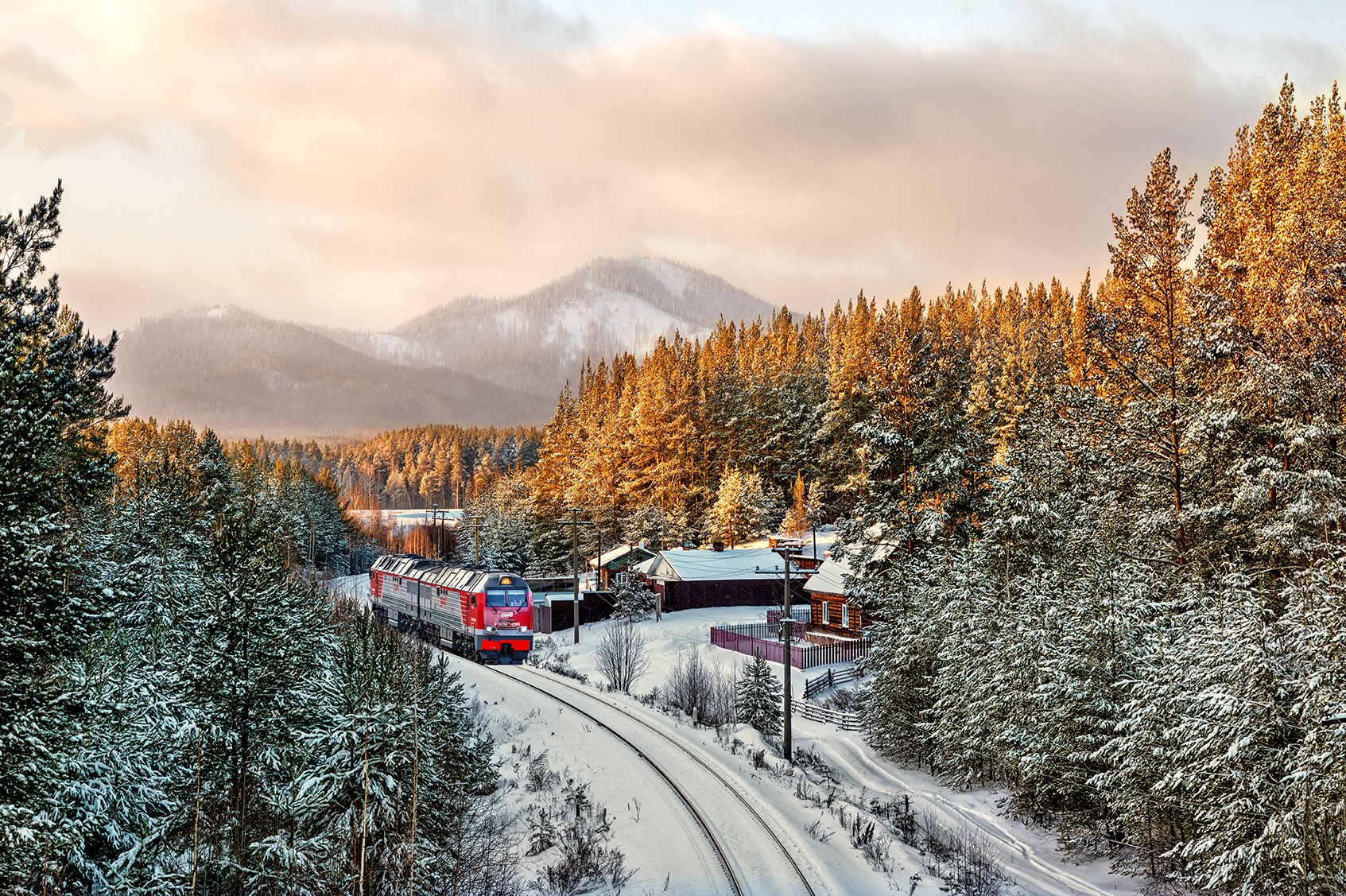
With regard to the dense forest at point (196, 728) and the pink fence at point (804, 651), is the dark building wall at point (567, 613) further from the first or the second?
the dense forest at point (196, 728)

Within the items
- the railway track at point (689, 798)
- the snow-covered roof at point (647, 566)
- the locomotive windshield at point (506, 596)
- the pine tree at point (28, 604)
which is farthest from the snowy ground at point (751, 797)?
the snow-covered roof at point (647, 566)

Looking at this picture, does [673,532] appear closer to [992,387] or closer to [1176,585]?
[992,387]

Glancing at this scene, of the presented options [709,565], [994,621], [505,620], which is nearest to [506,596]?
[505,620]

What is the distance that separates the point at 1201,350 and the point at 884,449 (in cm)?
1136

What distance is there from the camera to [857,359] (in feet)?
211

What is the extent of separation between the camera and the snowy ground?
15.0m

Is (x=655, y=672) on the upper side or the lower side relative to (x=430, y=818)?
lower

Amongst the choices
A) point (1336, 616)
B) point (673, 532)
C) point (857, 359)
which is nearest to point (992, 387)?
point (857, 359)

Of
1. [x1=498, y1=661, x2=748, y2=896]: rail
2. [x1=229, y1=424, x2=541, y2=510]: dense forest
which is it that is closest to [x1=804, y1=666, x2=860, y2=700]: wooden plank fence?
[x1=498, y1=661, x2=748, y2=896]: rail

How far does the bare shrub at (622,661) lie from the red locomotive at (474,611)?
4.35 meters

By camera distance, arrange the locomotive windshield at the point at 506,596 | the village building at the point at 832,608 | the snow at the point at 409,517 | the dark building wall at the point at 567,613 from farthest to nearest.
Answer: the snow at the point at 409,517
the dark building wall at the point at 567,613
the village building at the point at 832,608
the locomotive windshield at the point at 506,596

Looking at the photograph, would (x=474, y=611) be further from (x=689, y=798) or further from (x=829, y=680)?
(x=689, y=798)

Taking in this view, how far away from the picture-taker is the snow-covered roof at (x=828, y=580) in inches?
1538

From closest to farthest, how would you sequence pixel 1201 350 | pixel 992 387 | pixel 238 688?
pixel 238 688 → pixel 1201 350 → pixel 992 387
